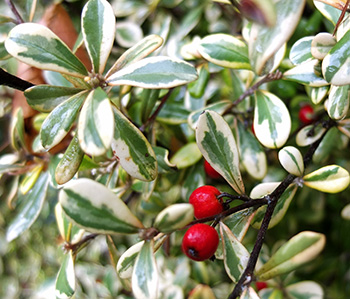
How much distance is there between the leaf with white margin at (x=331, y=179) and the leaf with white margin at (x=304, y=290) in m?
0.38

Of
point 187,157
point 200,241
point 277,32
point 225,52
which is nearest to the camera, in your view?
point 277,32

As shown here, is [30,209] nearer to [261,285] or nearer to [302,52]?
[261,285]

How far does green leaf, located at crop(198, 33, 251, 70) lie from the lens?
2.58 feet

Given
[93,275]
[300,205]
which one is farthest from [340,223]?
[93,275]

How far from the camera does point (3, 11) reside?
1252 millimetres

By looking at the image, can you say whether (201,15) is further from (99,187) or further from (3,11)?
(99,187)

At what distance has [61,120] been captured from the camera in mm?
626

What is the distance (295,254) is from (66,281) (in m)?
0.43

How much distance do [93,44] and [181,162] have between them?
37cm

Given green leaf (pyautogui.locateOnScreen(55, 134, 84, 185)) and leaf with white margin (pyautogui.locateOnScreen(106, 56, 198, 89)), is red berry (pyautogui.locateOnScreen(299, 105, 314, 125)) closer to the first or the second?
leaf with white margin (pyautogui.locateOnScreen(106, 56, 198, 89))

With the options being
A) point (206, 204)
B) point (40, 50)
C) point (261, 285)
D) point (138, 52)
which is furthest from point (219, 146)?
point (261, 285)

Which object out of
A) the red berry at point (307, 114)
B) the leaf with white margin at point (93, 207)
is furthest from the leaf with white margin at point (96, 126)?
the red berry at point (307, 114)

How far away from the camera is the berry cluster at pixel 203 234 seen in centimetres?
57

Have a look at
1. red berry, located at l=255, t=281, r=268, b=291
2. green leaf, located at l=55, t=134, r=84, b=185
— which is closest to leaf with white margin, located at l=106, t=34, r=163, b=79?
green leaf, located at l=55, t=134, r=84, b=185
